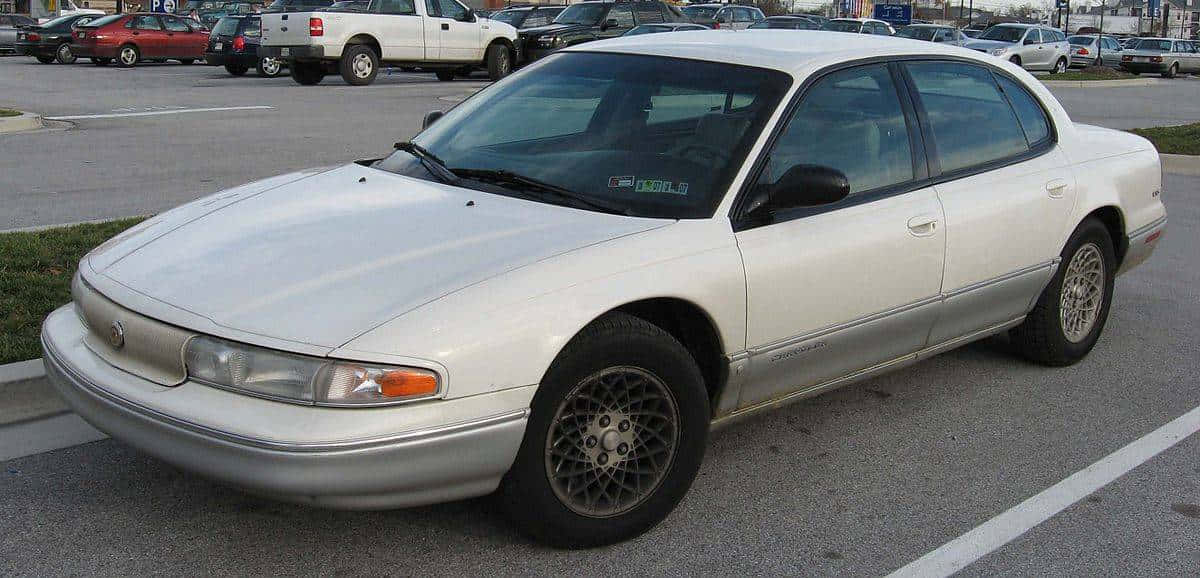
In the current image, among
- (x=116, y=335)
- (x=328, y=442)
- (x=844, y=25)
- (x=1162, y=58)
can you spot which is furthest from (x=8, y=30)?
(x=1162, y=58)

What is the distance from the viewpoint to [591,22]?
25703 millimetres

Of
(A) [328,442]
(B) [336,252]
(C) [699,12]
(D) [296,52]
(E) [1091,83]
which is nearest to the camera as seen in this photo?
(A) [328,442]

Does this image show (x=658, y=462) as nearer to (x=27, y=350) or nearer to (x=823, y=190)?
(x=823, y=190)

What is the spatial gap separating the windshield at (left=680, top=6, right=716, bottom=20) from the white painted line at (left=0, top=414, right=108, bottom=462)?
25.5m

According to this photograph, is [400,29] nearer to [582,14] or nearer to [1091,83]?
[582,14]

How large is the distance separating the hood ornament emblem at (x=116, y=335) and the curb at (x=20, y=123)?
11.5m

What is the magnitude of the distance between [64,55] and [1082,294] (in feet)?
101

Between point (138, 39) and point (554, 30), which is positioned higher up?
point (554, 30)

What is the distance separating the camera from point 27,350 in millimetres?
4914

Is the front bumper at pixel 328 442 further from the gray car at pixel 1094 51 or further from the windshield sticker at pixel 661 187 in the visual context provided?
the gray car at pixel 1094 51

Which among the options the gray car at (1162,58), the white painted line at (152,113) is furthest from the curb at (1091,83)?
the white painted line at (152,113)

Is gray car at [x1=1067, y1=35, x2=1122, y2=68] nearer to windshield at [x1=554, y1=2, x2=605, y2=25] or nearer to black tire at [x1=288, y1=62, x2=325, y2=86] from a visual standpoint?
windshield at [x1=554, y1=2, x2=605, y2=25]

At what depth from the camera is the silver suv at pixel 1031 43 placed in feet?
121

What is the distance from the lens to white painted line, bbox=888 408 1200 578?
144 inches
